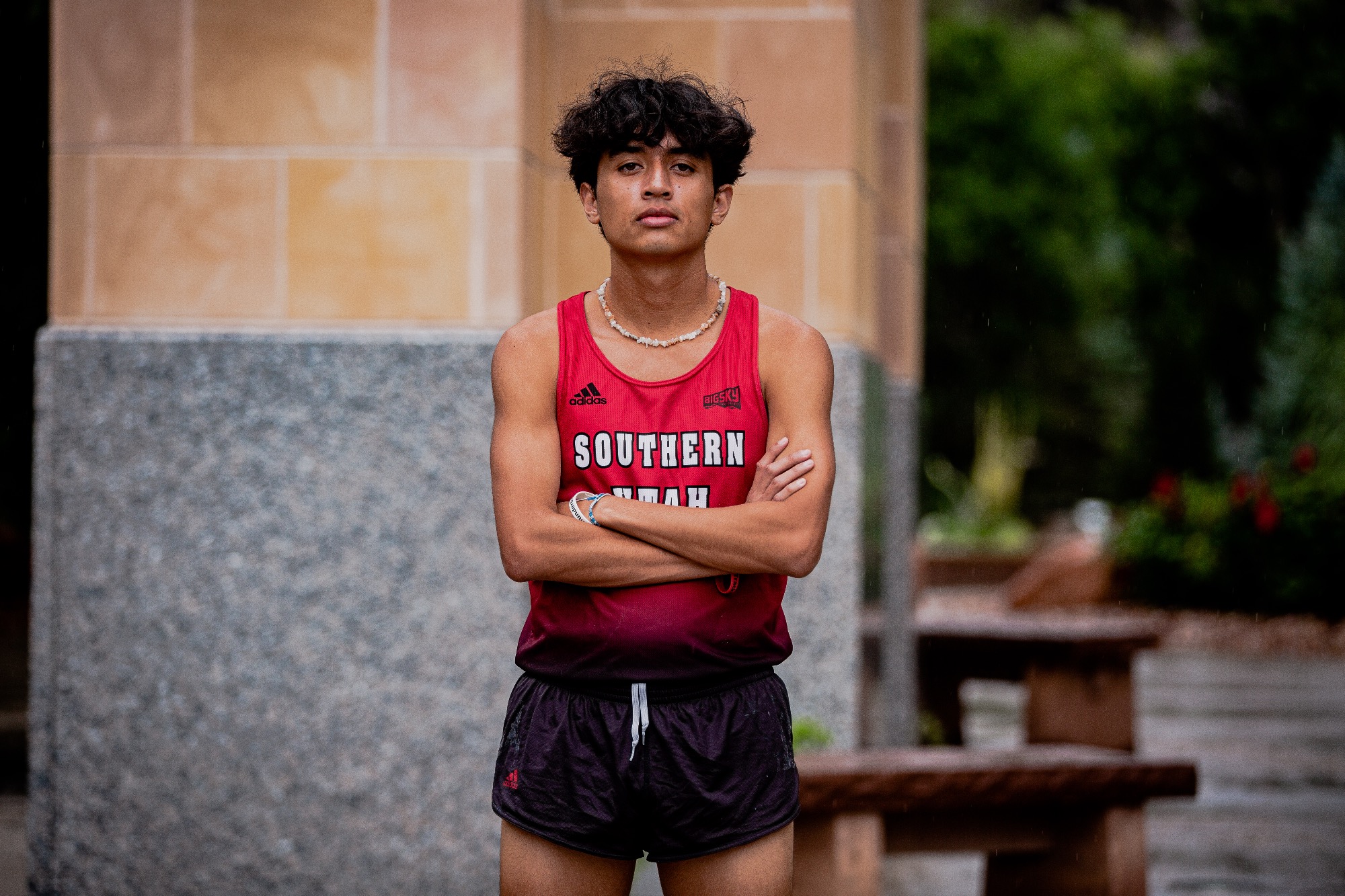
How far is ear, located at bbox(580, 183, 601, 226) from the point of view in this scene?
262 cm

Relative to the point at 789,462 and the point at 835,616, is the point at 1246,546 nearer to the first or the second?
the point at 835,616

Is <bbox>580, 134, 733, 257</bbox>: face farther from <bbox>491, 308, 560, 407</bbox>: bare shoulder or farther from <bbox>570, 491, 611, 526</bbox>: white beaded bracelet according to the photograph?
<bbox>570, 491, 611, 526</bbox>: white beaded bracelet

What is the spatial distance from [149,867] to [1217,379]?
23.1 metres

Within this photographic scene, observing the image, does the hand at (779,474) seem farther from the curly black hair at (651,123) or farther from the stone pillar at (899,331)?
the stone pillar at (899,331)

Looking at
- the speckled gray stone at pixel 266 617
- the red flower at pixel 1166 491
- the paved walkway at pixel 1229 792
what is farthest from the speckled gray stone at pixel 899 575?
the red flower at pixel 1166 491

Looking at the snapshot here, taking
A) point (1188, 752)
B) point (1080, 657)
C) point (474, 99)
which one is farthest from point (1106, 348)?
point (474, 99)

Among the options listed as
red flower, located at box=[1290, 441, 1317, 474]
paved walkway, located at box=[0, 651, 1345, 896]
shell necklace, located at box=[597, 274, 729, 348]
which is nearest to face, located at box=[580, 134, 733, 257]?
shell necklace, located at box=[597, 274, 729, 348]

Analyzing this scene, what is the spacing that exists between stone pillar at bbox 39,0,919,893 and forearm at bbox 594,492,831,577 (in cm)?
179

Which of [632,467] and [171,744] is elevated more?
[632,467]

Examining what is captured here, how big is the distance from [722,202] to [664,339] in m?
0.26

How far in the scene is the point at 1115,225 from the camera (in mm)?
28734

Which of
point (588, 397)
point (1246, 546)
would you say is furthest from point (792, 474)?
point (1246, 546)

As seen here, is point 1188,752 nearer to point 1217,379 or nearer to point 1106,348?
point 1217,379

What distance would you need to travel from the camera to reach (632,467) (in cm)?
260
